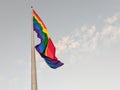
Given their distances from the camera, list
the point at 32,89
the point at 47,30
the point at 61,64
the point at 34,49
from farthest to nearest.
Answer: the point at 47,30 → the point at 61,64 → the point at 34,49 → the point at 32,89

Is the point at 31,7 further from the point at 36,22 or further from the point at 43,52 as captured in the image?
the point at 43,52

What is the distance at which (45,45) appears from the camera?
19500 millimetres

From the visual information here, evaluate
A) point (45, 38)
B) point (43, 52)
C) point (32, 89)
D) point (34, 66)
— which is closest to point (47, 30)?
point (45, 38)

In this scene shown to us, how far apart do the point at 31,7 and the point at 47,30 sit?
2035mm

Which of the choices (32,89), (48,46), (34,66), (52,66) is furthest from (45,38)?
(32,89)

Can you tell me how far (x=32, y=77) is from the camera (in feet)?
55.0

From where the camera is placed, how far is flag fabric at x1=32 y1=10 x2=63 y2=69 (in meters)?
19.0

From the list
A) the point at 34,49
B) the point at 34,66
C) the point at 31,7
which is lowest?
the point at 34,66

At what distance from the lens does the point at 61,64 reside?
1902 cm

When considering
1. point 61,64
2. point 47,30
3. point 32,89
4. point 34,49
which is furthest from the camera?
point 47,30

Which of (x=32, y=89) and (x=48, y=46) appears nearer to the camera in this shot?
(x=32, y=89)

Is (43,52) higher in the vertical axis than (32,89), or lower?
higher

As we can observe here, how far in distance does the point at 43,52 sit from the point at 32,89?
3547mm

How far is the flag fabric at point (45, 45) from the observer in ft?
62.4
